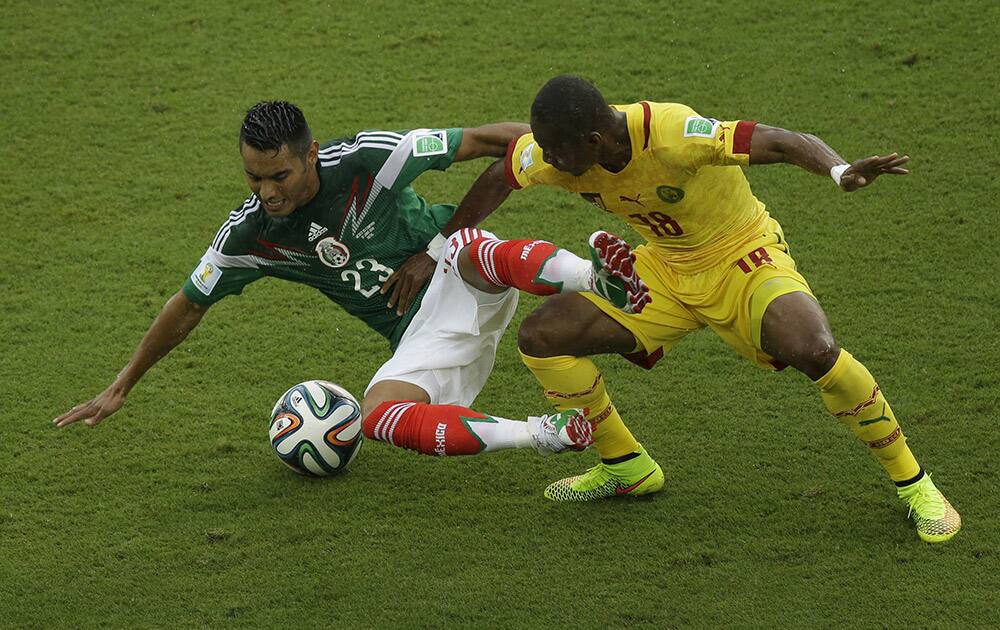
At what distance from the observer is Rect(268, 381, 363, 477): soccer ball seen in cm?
496

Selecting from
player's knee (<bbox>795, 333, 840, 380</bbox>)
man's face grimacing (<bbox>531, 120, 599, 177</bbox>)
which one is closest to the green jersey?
man's face grimacing (<bbox>531, 120, 599, 177</bbox>)

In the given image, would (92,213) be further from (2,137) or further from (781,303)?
(781,303)

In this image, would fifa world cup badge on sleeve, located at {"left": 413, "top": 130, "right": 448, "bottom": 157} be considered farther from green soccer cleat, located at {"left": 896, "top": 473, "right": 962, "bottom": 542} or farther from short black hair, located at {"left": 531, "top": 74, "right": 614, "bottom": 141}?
green soccer cleat, located at {"left": 896, "top": 473, "right": 962, "bottom": 542}

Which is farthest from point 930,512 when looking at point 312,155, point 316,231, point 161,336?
point 161,336

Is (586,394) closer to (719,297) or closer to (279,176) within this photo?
(719,297)

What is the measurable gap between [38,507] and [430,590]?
1.66 meters

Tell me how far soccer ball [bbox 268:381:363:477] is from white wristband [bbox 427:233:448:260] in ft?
2.25

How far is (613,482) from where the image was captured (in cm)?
482

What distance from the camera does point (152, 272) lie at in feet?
21.2

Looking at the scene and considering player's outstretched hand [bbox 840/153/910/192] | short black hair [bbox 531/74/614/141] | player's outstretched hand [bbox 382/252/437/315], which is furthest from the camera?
player's outstretched hand [bbox 382/252/437/315]

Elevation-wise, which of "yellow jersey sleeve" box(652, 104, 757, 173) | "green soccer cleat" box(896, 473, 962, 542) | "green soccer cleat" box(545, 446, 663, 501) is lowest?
"green soccer cleat" box(545, 446, 663, 501)

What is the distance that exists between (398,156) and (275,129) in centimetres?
48

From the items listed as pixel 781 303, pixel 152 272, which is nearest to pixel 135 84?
pixel 152 272

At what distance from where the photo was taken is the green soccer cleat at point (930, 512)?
433cm
